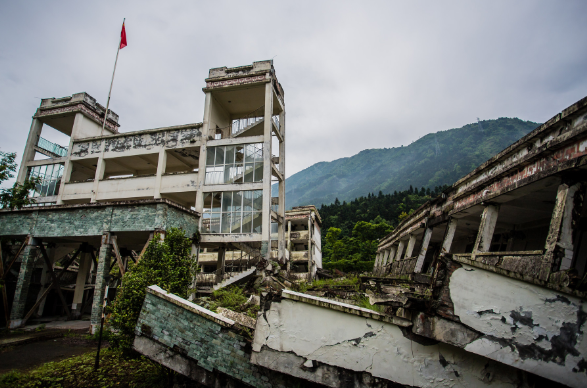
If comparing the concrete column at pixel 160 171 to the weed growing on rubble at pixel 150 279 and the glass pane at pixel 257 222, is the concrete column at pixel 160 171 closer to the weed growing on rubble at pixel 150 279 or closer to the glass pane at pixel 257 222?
the glass pane at pixel 257 222

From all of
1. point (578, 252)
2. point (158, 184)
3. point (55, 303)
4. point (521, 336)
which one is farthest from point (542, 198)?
point (55, 303)

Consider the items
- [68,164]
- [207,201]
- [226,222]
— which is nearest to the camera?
[226,222]

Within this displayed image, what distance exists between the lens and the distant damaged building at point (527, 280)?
4457 mm

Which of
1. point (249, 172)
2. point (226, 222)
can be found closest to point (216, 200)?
point (226, 222)

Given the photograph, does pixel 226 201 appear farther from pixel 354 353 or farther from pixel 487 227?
pixel 354 353

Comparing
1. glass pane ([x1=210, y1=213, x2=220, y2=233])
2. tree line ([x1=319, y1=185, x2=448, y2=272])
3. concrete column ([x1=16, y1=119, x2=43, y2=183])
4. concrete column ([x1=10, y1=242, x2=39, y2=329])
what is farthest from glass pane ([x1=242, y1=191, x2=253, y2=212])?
tree line ([x1=319, y1=185, x2=448, y2=272])

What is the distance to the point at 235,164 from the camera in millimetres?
18906

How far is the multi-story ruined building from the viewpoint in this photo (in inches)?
579

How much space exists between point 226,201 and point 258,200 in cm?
192

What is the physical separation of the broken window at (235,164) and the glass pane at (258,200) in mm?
755

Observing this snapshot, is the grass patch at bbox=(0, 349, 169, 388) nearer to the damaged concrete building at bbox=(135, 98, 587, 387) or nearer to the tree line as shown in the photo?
the damaged concrete building at bbox=(135, 98, 587, 387)

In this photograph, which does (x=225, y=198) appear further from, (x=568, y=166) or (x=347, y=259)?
(x=347, y=259)

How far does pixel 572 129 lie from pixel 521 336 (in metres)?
4.32

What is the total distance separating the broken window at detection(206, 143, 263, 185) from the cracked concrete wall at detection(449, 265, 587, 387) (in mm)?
14492
